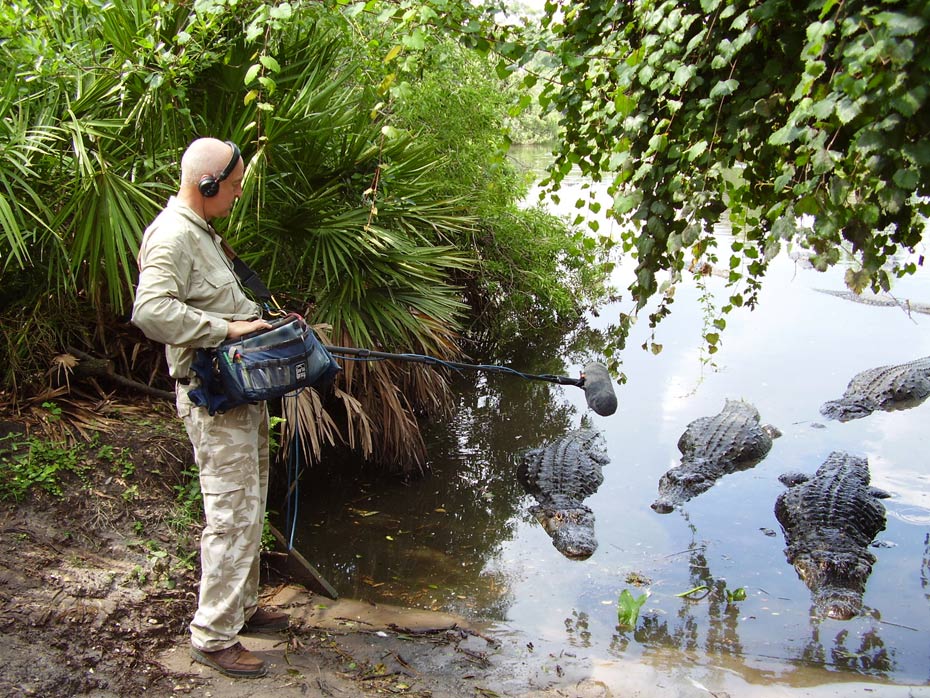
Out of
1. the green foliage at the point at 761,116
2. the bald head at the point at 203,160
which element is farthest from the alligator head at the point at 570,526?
the bald head at the point at 203,160

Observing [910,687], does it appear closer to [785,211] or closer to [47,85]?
[785,211]

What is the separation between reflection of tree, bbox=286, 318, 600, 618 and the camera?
14.8 ft

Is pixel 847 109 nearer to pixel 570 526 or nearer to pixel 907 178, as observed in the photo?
pixel 907 178

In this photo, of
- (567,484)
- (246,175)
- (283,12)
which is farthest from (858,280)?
(567,484)

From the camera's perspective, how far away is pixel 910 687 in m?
3.65

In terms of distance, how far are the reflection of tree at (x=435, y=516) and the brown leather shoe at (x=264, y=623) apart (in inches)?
38.8

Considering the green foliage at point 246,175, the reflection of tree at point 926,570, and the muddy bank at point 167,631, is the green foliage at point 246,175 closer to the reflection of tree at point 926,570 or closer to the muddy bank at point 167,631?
the muddy bank at point 167,631

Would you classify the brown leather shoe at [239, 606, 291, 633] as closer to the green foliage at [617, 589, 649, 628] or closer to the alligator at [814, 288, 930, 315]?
the green foliage at [617, 589, 649, 628]

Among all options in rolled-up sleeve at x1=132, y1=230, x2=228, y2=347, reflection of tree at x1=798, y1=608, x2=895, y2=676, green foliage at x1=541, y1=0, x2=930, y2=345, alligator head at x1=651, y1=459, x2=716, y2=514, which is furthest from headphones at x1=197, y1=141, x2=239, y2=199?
alligator head at x1=651, y1=459, x2=716, y2=514

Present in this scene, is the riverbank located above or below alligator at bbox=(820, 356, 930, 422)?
below

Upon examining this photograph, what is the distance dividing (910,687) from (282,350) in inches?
130

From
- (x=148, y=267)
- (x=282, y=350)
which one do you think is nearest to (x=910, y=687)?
(x=282, y=350)

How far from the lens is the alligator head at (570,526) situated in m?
5.04

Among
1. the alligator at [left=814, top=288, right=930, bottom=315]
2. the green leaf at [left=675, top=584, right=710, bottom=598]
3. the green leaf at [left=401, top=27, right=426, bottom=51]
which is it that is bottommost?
the green leaf at [left=675, top=584, right=710, bottom=598]
